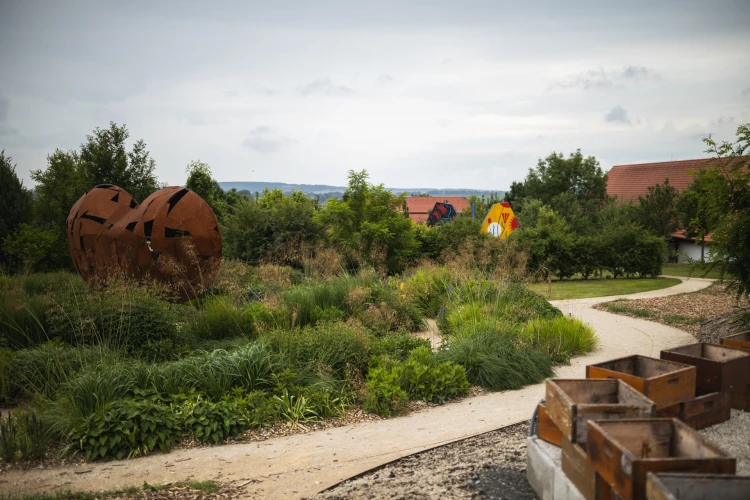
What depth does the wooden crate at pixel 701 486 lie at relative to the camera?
2293mm

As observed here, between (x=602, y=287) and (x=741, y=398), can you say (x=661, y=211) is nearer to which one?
(x=602, y=287)

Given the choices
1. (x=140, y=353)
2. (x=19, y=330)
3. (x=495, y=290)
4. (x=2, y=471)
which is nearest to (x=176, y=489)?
(x=2, y=471)

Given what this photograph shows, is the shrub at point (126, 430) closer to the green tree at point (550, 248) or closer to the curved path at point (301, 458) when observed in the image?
the curved path at point (301, 458)

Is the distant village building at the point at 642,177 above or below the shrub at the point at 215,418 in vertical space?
above

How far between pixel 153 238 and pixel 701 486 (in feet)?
32.4

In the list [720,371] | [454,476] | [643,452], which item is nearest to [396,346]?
[454,476]

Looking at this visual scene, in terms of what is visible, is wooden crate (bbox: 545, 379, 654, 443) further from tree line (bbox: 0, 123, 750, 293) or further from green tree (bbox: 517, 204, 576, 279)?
green tree (bbox: 517, 204, 576, 279)

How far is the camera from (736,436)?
12.0 ft

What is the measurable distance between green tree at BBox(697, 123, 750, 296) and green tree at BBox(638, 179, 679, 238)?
1990 centimetres

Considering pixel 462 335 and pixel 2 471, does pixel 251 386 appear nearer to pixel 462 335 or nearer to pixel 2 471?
pixel 2 471

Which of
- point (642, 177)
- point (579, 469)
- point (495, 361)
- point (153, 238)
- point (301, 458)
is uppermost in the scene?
point (642, 177)

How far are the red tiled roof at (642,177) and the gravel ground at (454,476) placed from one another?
36.1m

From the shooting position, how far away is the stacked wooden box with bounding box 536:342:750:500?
8.05 feet

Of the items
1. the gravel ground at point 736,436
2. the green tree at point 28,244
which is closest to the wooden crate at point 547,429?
the gravel ground at point 736,436
